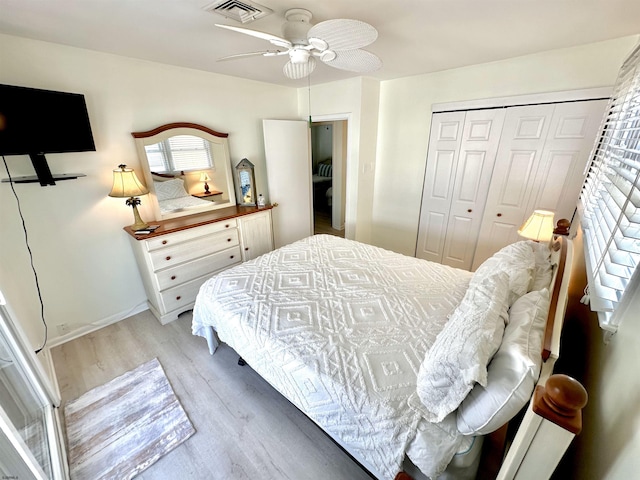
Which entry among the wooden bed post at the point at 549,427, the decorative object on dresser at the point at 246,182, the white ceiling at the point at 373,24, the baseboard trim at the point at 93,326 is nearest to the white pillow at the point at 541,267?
the wooden bed post at the point at 549,427

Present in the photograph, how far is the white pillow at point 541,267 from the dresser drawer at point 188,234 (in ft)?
8.45

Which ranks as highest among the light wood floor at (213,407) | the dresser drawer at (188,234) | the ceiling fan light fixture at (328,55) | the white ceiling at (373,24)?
the white ceiling at (373,24)

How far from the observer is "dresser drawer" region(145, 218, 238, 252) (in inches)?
89.4

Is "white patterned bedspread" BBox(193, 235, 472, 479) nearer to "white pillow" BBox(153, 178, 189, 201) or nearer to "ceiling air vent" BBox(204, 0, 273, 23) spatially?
"white pillow" BBox(153, 178, 189, 201)

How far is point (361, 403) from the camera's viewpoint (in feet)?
3.65

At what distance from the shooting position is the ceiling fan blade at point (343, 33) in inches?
43.7

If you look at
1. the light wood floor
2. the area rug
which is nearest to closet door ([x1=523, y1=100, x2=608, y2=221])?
the light wood floor

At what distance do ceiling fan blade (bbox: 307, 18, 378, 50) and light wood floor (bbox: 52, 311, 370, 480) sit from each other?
2.12 metres

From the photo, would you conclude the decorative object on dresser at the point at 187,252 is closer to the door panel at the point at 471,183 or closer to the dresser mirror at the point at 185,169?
the dresser mirror at the point at 185,169

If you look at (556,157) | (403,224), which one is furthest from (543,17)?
(403,224)

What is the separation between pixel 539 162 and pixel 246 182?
3035mm

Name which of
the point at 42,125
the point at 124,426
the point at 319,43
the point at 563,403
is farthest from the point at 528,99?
the point at 124,426

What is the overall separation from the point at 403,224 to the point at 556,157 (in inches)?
63.8

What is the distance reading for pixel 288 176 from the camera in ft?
11.3
